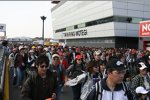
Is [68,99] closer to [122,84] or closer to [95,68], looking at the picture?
[95,68]

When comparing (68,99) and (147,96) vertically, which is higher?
(147,96)

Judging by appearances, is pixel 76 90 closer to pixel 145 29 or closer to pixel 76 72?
pixel 76 72

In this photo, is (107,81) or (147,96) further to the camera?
(147,96)

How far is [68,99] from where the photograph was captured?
32.6 feet

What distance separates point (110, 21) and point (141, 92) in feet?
146

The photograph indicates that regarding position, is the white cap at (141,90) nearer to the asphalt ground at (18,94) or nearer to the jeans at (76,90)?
the jeans at (76,90)

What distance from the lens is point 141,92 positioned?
573 centimetres

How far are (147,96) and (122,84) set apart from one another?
2598 millimetres

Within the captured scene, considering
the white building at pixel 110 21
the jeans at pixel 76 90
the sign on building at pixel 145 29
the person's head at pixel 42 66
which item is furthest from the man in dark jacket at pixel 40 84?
the white building at pixel 110 21

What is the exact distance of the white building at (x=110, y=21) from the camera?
49125mm

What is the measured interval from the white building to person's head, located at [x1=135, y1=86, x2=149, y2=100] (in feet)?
140

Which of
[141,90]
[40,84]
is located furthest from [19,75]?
[40,84]

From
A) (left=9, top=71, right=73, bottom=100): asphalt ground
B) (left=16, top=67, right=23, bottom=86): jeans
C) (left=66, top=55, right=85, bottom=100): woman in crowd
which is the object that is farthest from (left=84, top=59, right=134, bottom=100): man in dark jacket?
(left=16, top=67, right=23, bottom=86): jeans

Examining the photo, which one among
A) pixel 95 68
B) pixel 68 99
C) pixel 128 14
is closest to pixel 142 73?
pixel 95 68
